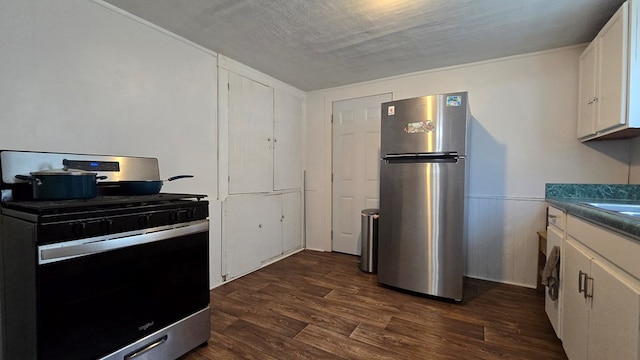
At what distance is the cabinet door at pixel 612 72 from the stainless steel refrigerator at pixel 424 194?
85 centimetres

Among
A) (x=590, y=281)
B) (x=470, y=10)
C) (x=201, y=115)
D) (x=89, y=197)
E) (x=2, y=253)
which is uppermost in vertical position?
(x=470, y=10)

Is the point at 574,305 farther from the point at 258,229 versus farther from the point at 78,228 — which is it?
the point at 258,229

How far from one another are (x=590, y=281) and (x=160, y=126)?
2.87m

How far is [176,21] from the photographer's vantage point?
2.05 metres

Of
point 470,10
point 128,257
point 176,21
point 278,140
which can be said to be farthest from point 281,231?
point 470,10

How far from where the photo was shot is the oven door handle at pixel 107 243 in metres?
1.10

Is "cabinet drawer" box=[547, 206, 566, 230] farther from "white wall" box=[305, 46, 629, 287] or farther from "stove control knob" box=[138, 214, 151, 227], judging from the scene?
"stove control knob" box=[138, 214, 151, 227]

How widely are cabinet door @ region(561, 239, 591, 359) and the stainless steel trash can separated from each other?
5.30 ft

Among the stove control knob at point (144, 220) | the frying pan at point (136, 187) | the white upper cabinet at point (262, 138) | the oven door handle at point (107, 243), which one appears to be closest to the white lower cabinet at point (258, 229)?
the white upper cabinet at point (262, 138)

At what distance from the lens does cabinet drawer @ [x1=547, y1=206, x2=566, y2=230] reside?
5.41 ft

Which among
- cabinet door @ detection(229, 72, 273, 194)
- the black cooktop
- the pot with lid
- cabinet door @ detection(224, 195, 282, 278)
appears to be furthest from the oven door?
cabinet door @ detection(229, 72, 273, 194)

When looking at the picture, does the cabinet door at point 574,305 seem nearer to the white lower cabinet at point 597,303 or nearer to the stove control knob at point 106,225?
the white lower cabinet at point 597,303

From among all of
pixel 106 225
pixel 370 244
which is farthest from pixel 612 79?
pixel 106 225

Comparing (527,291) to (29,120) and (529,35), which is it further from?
(29,120)
